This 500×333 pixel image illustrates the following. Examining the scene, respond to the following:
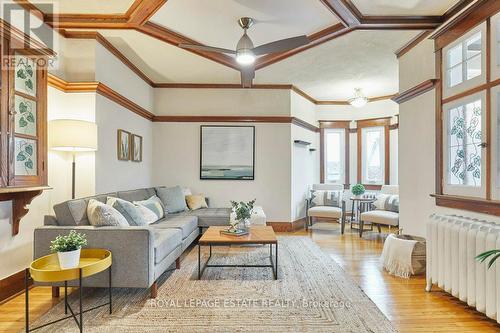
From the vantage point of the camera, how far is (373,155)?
6.70m

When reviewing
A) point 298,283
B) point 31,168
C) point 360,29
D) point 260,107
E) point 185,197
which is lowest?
point 298,283

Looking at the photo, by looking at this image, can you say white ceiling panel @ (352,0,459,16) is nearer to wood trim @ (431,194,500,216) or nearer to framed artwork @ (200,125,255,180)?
wood trim @ (431,194,500,216)

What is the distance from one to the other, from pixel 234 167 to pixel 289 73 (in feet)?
6.59

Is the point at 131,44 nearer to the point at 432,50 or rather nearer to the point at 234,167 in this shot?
the point at 234,167

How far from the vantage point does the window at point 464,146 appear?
264 centimetres

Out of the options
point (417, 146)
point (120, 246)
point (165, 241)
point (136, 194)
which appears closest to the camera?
point (120, 246)

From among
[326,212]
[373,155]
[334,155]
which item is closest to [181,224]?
[326,212]

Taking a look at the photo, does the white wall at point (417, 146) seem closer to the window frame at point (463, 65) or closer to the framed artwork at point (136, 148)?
the window frame at point (463, 65)

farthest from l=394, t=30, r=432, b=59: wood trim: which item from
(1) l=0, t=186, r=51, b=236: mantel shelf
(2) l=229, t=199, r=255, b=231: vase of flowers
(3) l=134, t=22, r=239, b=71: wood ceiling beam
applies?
(1) l=0, t=186, r=51, b=236: mantel shelf

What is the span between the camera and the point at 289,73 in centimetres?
505

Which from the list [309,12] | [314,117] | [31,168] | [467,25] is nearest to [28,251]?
[31,168]

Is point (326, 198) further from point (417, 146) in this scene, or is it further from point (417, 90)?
point (417, 90)

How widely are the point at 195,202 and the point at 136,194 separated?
1.22m

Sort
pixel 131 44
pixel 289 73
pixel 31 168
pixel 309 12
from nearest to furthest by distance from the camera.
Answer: pixel 31 168, pixel 309 12, pixel 131 44, pixel 289 73
